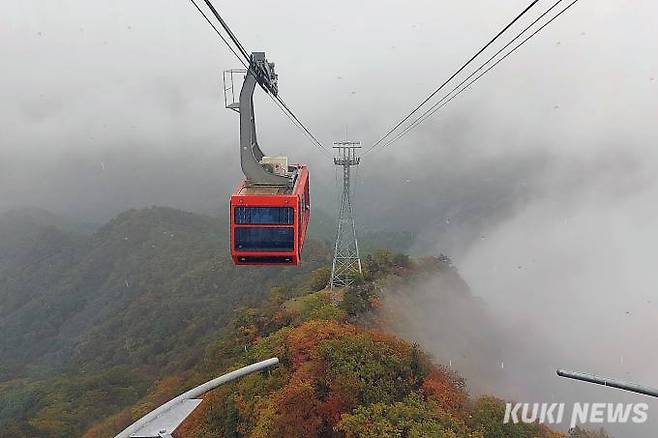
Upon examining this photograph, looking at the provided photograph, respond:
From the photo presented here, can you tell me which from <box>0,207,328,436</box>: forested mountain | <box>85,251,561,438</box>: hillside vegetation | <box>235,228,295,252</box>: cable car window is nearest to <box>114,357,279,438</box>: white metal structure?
<box>235,228,295,252</box>: cable car window

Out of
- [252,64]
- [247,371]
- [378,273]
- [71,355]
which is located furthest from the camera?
[71,355]

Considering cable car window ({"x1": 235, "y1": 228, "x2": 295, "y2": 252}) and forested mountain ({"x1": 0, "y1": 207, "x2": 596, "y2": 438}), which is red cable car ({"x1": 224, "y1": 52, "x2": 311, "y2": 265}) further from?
forested mountain ({"x1": 0, "y1": 207, "x2": 596, "y2": 438})

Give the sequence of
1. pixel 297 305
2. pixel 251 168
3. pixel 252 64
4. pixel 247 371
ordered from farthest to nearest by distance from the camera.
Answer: pixel 297 305 → pixel 251 168 → pixel 252 64 → pixel 247 371

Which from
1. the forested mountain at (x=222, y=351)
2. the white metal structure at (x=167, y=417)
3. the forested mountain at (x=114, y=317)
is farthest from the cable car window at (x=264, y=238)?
the forested mountain at (x=114, y=317)

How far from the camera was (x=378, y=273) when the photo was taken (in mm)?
54438

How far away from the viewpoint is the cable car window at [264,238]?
14.8 meters

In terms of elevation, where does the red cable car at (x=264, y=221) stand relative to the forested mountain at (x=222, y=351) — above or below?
above

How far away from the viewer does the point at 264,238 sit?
1485 centimetres

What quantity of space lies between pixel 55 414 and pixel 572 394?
262 feet

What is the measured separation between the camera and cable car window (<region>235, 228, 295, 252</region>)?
14758 millimetres

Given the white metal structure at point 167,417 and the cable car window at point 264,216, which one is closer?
the white metal structure at point 167,417

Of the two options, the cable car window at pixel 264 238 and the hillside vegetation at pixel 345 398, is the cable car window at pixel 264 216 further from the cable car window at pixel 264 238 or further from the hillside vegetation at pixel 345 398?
the hillside vegetation at pixel 345 398

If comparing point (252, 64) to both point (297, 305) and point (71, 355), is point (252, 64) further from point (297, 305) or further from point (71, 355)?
point (71, 355)

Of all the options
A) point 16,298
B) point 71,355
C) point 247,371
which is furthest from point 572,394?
point 16,298
